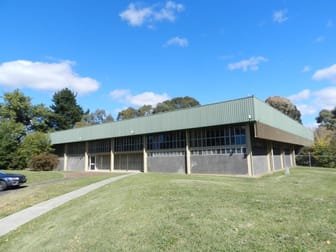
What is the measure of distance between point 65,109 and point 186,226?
59609 millimetres

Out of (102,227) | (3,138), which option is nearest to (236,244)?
(102,227)

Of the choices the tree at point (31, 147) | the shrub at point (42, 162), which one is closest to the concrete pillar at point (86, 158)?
the shrub at point (42, 162)

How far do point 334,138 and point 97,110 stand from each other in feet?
211

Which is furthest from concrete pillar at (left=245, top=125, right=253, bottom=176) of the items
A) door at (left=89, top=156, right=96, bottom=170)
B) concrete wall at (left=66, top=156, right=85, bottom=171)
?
concrete wall at (left=66, top=156, right=85, bottom=171)

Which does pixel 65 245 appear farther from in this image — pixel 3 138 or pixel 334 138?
Answer: pixel 334 138

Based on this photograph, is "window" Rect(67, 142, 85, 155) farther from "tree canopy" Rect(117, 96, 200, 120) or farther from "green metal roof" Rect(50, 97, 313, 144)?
"tree canopy" Rect(117, 96, 200, 120)

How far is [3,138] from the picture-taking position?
35375 millimetres

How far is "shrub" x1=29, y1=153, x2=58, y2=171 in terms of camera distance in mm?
33562

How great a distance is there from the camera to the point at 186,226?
232 inches

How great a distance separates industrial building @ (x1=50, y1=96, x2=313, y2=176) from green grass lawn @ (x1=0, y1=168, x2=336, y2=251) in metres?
11.6

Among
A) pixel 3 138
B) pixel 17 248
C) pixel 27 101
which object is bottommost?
pixel 17 248

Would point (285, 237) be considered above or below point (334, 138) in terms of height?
below

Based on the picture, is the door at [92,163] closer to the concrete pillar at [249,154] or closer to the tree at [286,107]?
the concrete pillar at [249,154]

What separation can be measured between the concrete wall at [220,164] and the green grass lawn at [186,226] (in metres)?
11.3
